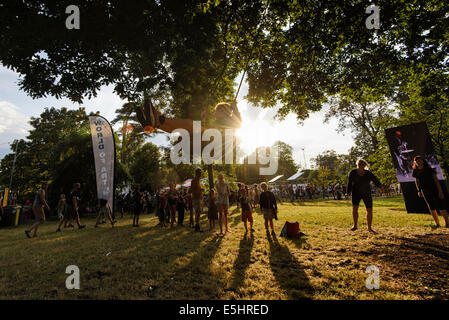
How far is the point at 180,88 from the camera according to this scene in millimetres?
7223

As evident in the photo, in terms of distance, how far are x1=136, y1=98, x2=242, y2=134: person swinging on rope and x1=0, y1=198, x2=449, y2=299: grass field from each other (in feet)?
11.8

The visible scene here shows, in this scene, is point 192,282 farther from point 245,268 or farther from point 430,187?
point 430,187

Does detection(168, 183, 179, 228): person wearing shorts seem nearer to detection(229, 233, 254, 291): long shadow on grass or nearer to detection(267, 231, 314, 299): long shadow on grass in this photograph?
detection(229, 233, 254, 291): long shadow on grass

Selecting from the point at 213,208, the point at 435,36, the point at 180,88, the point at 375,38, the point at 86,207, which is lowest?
the point at 86,207

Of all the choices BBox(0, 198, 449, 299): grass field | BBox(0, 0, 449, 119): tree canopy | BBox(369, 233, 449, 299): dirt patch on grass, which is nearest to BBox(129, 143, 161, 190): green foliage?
BBox(0, 0, 449, 119): tree canopy

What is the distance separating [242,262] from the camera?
165 inches

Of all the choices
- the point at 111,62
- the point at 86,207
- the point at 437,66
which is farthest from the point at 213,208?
the point at 86,207

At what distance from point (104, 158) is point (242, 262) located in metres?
9.34

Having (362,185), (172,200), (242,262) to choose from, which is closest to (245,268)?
(242,262)

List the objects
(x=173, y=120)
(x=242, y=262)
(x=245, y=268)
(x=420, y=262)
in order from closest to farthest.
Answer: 1. (x=420, y=262)
2. (x=245, y=268)
3. (x=242, y=262)
4. (x=173, y=120)

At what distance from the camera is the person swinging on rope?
591cm

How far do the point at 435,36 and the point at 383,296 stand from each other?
7.91 metres

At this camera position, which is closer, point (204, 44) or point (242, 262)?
point (242, 262)
